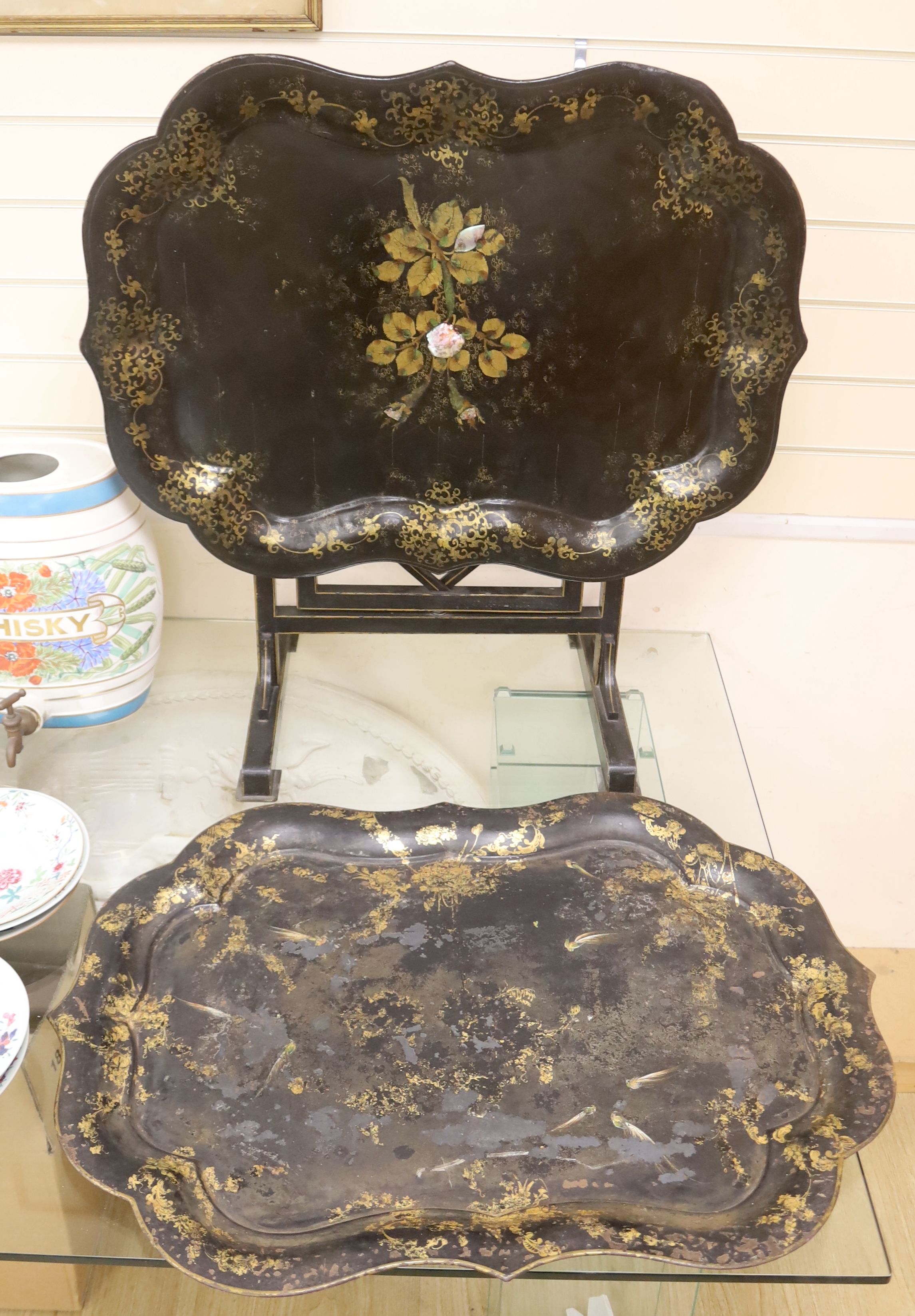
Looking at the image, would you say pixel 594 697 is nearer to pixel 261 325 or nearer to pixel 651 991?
pixel 651 991

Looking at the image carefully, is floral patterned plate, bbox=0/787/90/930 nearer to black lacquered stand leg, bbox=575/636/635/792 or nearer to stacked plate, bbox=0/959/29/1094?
stacked plate, bbox=0/959/29/1094

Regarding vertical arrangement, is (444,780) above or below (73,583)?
below

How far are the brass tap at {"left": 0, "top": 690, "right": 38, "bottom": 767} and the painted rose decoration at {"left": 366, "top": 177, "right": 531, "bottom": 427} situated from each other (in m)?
0.44

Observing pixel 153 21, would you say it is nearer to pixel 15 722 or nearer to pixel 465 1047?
pixel 15 722

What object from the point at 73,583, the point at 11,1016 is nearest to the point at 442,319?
the point at 73,583

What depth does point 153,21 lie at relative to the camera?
37.4 inches

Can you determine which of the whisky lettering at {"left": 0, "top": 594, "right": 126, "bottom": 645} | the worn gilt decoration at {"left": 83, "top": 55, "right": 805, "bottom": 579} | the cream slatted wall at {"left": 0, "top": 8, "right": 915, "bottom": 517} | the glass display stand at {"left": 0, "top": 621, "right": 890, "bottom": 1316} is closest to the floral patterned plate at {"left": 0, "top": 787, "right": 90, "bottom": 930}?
the glass display stand at {"left": 0, "top": 621, "right": 890, "bottom": 1316}

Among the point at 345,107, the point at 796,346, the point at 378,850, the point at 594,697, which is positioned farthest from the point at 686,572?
the point at 345,107

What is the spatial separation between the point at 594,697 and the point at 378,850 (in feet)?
1.12

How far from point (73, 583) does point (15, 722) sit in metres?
0.14

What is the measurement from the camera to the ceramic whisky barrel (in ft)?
3.14

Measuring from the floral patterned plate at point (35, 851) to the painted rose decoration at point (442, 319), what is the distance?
1.54ft

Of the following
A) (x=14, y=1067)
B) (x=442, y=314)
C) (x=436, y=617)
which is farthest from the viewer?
(x=436, y=617)

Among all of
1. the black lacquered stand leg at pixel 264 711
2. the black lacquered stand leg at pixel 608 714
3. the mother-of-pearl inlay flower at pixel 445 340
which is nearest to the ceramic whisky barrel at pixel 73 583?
the black lacquered stand leg at pixel 264 711
